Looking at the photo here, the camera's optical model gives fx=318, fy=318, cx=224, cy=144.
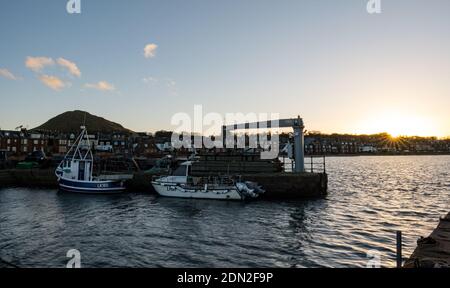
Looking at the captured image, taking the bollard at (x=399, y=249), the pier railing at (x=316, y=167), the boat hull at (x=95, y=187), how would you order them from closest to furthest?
1. the bollard at (x=399, y=249)
2. the pier railing at (x=316, y=167)
3. the boat hull at (x=95, y=187)

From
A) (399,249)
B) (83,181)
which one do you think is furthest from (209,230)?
(83,181)

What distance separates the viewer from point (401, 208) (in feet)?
101

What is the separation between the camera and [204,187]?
3541 centimetres

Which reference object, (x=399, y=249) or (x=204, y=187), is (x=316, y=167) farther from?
(x=399, y=249)

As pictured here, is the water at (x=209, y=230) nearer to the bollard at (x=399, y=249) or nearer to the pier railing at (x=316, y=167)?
the pier railing at (x=316, y=167)

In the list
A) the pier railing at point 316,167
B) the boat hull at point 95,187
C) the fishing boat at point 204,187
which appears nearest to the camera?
the fishing boat at point 204,187

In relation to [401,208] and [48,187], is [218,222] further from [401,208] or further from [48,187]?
[48,187]

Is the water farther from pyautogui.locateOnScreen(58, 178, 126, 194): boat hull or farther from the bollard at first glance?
the bollard

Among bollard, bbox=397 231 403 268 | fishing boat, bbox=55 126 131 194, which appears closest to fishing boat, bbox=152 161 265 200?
fishing boat, bbox=55 126 131 194

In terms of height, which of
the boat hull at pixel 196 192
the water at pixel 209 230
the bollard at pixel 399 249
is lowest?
the water at pixel 209 230

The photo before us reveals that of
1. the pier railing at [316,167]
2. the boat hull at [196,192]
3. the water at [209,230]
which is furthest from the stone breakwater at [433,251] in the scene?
the pier railing at [316,167]

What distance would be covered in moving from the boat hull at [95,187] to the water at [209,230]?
3.95 m

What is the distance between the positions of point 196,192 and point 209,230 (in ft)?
45.7

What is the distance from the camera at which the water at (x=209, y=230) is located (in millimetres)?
16016
